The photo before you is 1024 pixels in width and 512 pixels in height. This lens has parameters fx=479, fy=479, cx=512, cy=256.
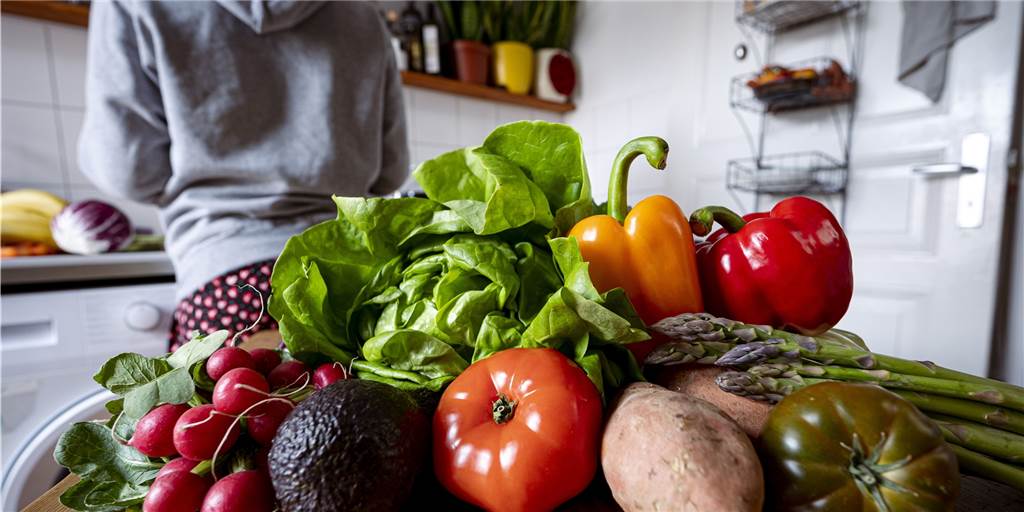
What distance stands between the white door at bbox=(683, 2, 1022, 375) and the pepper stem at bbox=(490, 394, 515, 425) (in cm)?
167

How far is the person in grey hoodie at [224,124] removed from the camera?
100 cm

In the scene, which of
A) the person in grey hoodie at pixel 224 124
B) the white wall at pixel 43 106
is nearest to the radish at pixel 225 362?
the person in grey hoodie at pixel 224 124

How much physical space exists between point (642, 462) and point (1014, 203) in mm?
1726

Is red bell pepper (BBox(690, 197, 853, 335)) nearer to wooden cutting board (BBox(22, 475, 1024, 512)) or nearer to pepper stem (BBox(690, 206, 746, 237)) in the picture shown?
pepper stem (BBox(690, 206, 746, 237))

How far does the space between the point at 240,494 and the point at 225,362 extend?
0.50 feet

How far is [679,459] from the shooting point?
32 centimetres

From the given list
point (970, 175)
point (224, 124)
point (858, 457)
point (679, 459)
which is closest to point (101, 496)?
point (679, 459)

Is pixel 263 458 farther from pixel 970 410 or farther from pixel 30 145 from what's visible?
pixel 30 145

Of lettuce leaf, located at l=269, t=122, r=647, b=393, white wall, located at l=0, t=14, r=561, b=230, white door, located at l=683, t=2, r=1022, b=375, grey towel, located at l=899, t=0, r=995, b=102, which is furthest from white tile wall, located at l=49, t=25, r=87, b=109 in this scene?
grey towel, located at l=899, t=0, r=995, b=102

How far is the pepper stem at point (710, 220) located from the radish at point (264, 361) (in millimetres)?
506

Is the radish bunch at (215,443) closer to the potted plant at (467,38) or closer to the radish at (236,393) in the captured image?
the radish at (236,393)

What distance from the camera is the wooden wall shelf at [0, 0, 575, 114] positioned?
1.54 metres

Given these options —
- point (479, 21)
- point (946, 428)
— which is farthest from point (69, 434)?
point (479, 21)

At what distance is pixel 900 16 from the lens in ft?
5.05
